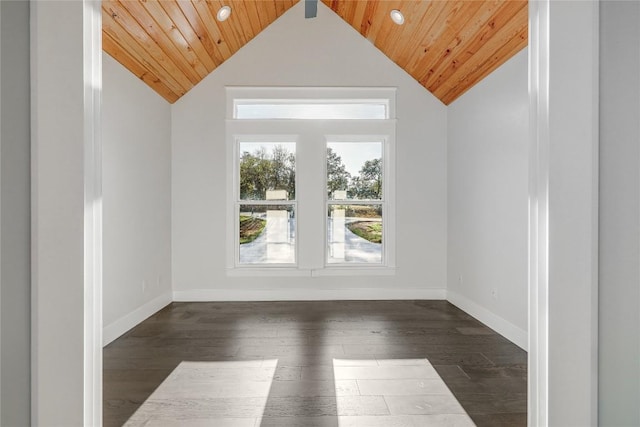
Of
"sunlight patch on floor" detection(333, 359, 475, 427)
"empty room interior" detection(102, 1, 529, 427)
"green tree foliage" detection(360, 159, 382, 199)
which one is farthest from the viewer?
"green tree foliage" detection(360, 159, 382, 199)

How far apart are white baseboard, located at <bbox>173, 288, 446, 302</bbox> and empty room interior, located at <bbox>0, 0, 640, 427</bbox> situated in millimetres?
27

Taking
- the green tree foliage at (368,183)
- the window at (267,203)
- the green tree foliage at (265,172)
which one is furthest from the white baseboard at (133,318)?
the green tree foliage at (368,183)

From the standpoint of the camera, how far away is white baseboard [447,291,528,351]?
9.68 ft

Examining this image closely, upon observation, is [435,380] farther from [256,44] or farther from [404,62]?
[256,44]

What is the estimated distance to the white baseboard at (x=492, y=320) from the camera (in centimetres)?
295

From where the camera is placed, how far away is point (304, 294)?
4.46 metres

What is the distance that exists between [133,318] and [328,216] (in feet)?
7.96

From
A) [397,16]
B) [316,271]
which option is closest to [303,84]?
[397,16]

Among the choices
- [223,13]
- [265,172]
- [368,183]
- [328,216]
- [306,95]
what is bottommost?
[328,216]

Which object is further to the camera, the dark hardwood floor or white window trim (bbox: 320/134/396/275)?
white window trim (bbox: 320/134/396/275)
